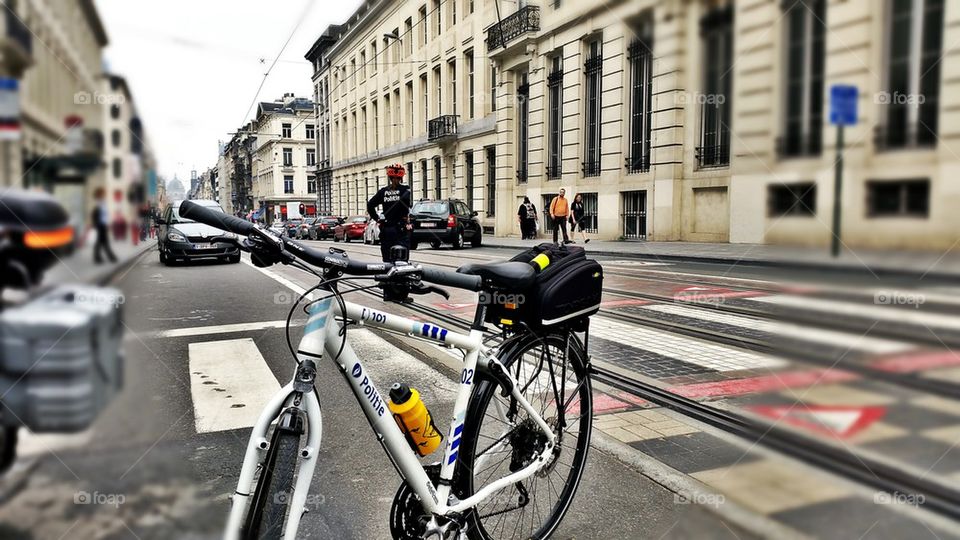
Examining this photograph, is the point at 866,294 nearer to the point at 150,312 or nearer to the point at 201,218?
the point at 150,312

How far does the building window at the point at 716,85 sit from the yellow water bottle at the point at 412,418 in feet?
4.88

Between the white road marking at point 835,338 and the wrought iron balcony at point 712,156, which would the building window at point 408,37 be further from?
the wrought iron balcony at point 712,156

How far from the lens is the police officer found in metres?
10.6

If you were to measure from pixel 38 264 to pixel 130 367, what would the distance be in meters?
0.20

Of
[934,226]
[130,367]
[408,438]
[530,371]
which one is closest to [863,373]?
[934,226]

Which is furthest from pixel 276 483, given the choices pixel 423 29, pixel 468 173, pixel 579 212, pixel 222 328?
pixel 468 173

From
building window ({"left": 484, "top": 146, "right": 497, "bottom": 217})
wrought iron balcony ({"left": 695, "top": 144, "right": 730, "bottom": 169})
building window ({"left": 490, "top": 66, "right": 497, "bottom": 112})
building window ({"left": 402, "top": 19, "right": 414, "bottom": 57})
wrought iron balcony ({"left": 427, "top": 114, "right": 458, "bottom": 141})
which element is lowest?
wrought iron balcony ({"left": 695, "top": 144, "right": 730, "bottom": 169})

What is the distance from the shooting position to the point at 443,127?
102 ft

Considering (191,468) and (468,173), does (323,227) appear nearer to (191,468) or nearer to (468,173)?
(468,173)

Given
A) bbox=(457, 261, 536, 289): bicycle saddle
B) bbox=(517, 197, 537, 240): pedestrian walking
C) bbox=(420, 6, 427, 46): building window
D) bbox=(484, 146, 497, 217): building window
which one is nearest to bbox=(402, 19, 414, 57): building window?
bbox=(420, 6, 427, 46): building window

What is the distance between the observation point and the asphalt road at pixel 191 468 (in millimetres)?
679

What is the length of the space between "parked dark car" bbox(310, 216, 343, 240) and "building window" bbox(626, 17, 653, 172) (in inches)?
969

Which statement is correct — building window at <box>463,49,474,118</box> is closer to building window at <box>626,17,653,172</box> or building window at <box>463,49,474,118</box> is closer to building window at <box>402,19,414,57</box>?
building window at <box>402,19,414,57</box>

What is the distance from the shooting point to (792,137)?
62 cm
